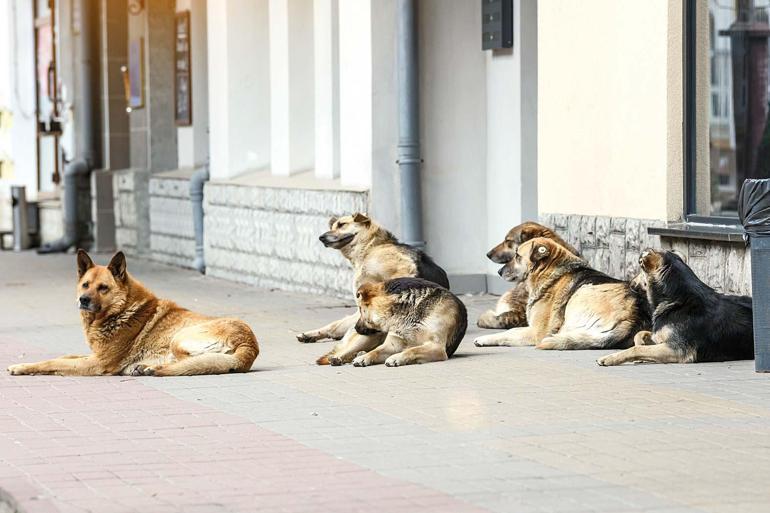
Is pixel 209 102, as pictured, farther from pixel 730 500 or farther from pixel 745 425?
pixel 730 500

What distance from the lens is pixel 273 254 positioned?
61.5 feet

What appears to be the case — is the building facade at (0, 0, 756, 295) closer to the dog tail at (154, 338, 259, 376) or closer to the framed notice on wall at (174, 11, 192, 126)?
the framed notice on wall at (174, 11, 192, 126)

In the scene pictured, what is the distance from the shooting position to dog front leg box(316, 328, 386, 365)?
36.8 feet

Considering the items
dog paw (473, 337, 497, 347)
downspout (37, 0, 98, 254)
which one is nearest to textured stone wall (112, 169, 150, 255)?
downspout (37, 0, 98, 254)

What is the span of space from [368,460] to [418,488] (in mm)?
729

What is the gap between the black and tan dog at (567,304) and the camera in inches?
452

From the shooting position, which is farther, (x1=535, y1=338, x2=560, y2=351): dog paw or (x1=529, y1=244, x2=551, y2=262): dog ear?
(x1=529, y1=244, x2=551, y2=262): dog ear

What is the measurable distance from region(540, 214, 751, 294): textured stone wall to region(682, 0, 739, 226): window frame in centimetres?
31

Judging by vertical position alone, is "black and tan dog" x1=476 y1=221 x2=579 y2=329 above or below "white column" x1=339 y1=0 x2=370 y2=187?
below

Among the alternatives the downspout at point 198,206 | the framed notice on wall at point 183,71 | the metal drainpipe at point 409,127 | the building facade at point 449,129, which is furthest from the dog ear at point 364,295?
the framed notice on wall at point 183,71

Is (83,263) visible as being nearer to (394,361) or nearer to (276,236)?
(394,361)

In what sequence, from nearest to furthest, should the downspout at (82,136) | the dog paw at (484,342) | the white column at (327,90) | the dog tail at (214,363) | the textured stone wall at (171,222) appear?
the dog tail at (214,363) < the dog paw at (484,342) < the white column at (327,90) < the textured stone wall at (171,222) < the downspout at (82,136)

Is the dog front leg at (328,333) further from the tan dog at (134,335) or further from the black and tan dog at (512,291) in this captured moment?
the tan dog at (134,335)

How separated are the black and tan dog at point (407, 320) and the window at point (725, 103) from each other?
2.69 metres
